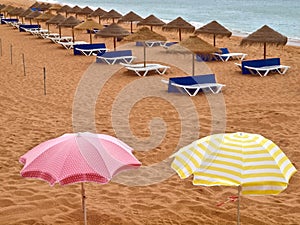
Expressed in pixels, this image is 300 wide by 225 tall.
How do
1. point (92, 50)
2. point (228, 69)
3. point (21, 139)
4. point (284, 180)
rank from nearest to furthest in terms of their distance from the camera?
point (284, 180) → point (21, 139) → point (228, 69) → point (92, 50)

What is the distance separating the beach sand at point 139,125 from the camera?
5039mm

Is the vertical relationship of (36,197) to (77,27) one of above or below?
below

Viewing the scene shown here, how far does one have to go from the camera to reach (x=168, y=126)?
862 centimetres

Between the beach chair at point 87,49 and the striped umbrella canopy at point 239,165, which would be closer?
the striped umbrella canopy at point 239,165

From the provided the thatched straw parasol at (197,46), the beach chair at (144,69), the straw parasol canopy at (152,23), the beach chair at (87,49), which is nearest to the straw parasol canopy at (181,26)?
the straw parasol canopy at (152,23)

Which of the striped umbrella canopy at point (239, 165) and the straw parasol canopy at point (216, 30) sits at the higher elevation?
the straw parasol canopy at point (216, 30)

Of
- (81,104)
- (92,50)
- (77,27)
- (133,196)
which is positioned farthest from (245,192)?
(77,27)

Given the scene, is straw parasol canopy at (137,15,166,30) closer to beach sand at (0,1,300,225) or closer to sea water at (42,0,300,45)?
beach sand at (0,1,300,225)

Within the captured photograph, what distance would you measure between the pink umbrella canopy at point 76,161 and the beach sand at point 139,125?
1.17m

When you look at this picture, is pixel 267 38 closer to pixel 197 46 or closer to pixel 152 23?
pixel 197 46

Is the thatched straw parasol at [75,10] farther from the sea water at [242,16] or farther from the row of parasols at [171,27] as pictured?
the sea water at [242,16]

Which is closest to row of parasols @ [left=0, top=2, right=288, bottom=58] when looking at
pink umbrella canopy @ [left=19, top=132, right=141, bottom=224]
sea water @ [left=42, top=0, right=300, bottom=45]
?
sea water @ [left=42, top=0, right=300, bottom=45]

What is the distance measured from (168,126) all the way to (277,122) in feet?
7.22

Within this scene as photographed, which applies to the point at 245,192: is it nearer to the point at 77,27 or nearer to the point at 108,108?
the point at 108,108
